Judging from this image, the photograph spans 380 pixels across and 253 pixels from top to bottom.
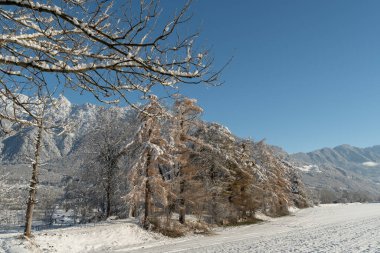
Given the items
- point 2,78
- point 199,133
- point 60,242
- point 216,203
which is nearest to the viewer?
point 2,78

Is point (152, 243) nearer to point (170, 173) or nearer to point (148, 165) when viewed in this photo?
point (148, 165)

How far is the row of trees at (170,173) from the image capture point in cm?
2448

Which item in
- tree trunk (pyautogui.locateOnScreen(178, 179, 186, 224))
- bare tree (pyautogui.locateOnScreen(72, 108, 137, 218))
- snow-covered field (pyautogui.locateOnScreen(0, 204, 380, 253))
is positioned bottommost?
snow-covered field (pyautogui.locateOnScreen(0, 204, 380, 253))

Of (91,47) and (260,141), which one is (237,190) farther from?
(91,47)

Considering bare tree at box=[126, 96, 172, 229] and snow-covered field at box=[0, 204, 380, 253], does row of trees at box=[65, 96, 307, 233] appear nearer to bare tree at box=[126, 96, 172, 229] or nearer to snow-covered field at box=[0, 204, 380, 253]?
bare tree at box=[126, 96, 172, 229]

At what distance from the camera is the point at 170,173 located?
88.3ft

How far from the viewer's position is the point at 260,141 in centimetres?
4931

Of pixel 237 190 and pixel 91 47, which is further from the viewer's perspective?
pixel 237 190

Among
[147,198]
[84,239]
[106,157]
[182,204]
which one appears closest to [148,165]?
[147,198]

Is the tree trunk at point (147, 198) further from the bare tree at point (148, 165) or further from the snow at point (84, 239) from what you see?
the snow at point (84, 239)

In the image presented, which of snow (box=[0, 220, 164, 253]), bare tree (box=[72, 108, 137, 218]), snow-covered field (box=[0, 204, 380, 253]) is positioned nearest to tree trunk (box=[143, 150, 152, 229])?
snow (box=[0, 220, 164, 253])

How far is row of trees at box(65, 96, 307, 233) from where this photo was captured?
2448cm

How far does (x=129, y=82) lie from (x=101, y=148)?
27169mm

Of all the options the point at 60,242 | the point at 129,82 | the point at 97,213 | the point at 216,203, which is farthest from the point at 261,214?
the point at 129,82
